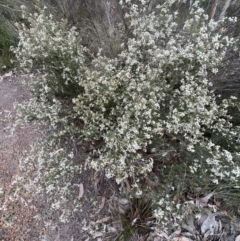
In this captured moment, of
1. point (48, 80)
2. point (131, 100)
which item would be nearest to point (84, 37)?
point (48, 80)

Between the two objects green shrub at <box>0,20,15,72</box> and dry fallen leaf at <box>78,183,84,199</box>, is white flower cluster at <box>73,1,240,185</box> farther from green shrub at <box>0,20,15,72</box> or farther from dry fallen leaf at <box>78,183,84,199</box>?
green shrub at <box>0,20,15,72</box>

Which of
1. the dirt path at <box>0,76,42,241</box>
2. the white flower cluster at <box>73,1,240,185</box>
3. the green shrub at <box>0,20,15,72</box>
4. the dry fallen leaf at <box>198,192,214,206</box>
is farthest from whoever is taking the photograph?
the green shrub at <box>0,20,15,72</box>

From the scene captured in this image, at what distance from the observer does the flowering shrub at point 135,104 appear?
1.93 m

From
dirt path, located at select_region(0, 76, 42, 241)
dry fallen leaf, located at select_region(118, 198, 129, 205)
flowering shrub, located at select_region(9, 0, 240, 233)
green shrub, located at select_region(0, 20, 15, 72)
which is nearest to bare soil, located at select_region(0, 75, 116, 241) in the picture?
dirt path, located at select_region(0, 76, 42, 241)

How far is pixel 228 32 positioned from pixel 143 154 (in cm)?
150

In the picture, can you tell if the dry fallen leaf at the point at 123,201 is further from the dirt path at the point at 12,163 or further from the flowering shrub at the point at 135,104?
the dirt path at the point at 12,163

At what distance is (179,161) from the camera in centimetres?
229

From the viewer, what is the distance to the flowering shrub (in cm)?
193

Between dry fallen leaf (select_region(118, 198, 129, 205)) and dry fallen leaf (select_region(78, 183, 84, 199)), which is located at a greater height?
dry fallen leaf (select_region(78, 183, 84, 199))

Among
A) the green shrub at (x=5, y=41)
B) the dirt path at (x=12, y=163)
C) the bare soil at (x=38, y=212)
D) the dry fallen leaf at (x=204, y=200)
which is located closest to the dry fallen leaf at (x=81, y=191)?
the bare soil at (x=38, y=212)

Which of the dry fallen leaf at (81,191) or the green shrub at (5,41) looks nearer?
the dry fallen leaf at (81,191)

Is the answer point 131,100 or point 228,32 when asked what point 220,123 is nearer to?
point 131,100

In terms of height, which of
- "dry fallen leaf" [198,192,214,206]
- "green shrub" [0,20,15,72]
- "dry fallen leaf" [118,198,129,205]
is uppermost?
"green shrub" [0,20,15,72]

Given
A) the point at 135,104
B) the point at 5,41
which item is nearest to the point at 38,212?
the point at 135,104
